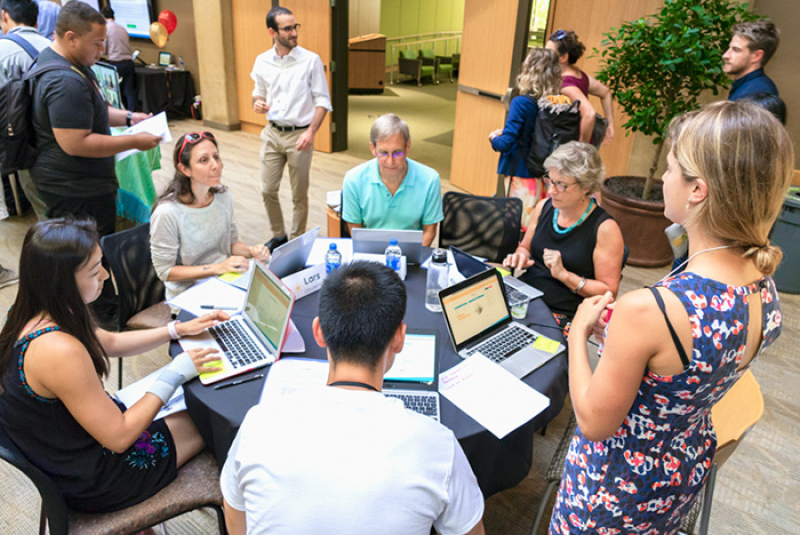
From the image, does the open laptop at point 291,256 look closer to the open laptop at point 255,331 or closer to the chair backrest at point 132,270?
the open laptop at point 255,331

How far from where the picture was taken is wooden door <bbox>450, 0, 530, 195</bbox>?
4969 millimetres

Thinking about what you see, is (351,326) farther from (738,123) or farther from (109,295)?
(109,295)

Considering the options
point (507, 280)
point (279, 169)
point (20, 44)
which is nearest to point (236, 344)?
point (507, 280)

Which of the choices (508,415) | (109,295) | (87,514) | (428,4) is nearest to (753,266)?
(508,415)

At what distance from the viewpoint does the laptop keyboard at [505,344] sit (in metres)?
1.89

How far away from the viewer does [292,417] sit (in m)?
0.96

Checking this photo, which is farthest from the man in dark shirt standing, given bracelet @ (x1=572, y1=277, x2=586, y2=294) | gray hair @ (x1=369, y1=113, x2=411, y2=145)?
gray hair @ (x1=369, y1=113, x2=411, y2=145)

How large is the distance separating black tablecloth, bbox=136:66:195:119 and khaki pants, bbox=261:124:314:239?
16.5 feet

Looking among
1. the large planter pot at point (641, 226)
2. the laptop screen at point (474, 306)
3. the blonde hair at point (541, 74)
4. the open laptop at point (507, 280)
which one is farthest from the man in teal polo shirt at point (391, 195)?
the large planter pot at point (641, 226)

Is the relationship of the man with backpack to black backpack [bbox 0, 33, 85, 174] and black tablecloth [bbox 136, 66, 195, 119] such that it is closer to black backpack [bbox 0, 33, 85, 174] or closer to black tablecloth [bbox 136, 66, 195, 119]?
black backpack [bbox 0, 33, 85, 174]

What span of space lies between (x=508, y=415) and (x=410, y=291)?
0.83 meters

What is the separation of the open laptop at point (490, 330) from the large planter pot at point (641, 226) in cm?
261

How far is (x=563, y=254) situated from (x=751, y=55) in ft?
7.32

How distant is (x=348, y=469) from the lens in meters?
0.92
